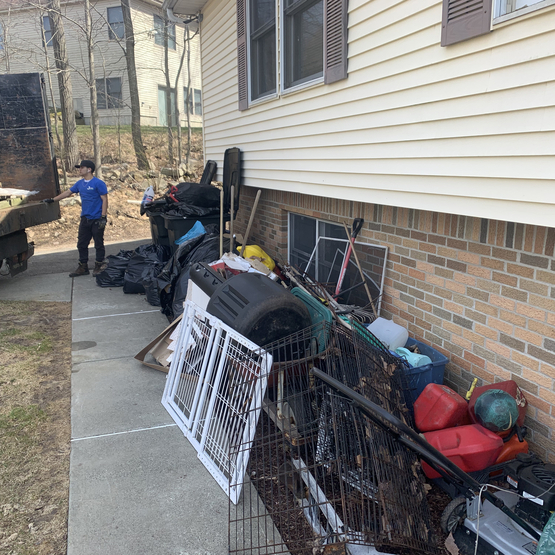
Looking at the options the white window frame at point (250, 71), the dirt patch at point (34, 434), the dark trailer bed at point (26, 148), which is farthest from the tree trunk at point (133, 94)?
the dirt patch at point (34, 434)

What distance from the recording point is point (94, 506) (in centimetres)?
267

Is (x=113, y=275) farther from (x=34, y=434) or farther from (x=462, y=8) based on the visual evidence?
(x=462, y=8)

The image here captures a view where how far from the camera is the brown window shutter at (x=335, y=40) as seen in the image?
3734 millimetres

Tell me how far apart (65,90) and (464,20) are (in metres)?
15.7

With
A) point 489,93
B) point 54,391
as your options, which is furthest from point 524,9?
point 54,391

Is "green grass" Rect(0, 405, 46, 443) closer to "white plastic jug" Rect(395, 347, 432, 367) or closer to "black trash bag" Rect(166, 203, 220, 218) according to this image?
"white plastic jug" Rect(395, 347, 432, 367)

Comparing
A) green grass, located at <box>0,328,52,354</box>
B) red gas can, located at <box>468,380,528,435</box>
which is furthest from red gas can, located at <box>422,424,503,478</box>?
green grass, located at <box>0,328,52,354</box>

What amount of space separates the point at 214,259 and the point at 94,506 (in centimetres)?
381

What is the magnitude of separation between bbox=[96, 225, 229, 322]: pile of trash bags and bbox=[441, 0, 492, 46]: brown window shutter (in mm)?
3799

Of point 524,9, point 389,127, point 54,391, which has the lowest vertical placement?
point 54,391

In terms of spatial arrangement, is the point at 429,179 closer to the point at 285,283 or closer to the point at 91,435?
the point at 285,283

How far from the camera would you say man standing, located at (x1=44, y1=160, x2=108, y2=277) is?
7.86 m

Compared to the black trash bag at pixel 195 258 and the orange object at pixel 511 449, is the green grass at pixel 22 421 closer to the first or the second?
the black trash bag at pixel 195 258

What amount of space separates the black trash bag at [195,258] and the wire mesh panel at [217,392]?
69.2 inches
